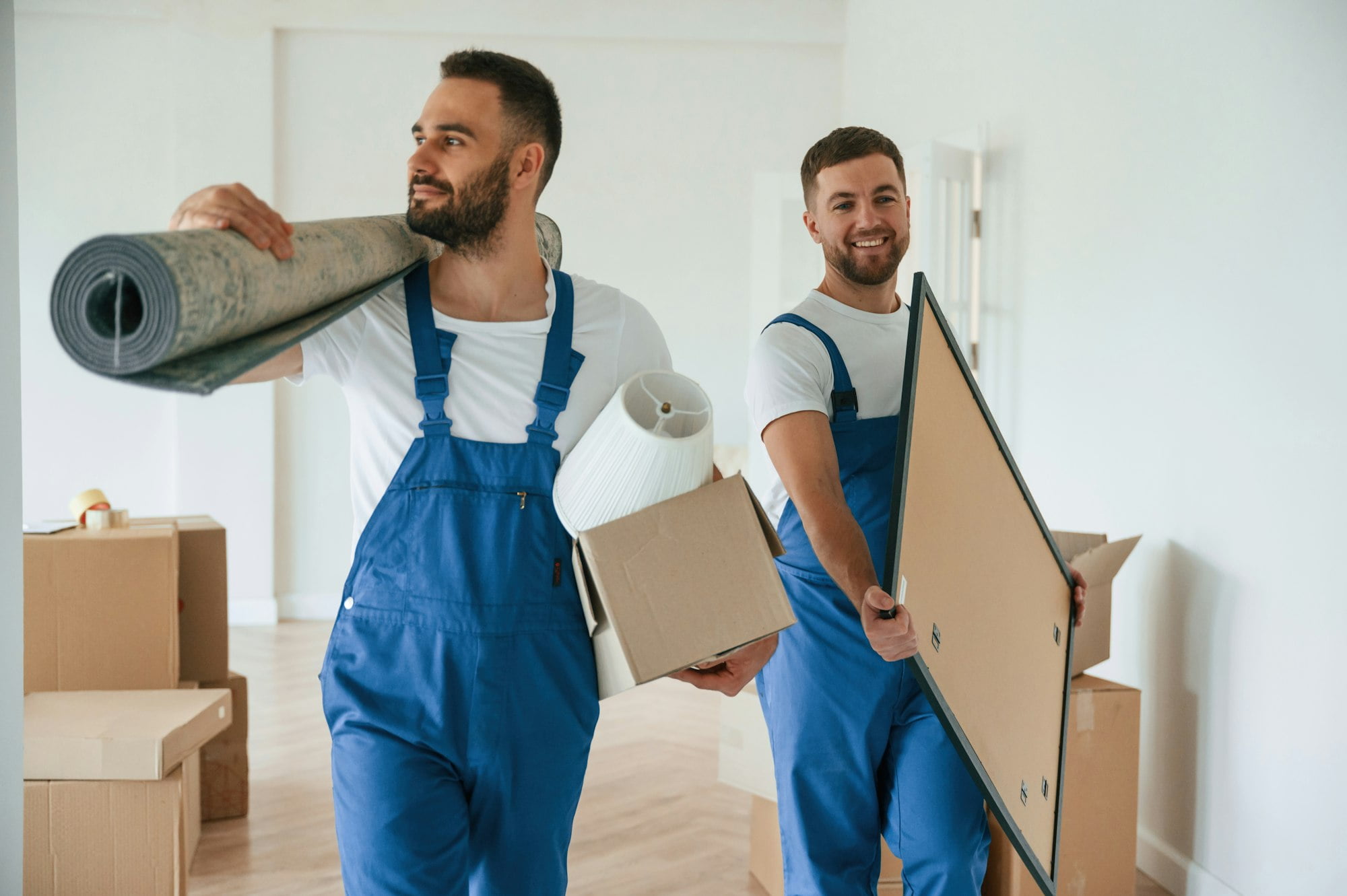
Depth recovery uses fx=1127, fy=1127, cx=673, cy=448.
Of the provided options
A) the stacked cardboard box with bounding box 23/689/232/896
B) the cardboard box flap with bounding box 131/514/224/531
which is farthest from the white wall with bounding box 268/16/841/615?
the stacked cardboard box with bounding box 23/689/232/896

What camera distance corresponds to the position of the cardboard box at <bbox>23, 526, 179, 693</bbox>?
9.92 feet

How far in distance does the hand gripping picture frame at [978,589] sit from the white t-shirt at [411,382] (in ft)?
1.45

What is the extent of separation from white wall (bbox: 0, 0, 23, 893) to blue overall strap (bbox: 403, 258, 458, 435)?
1.70ft

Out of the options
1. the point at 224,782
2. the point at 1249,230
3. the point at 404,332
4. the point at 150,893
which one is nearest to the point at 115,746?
the point at 150,893

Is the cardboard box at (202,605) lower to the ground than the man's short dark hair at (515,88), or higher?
lower

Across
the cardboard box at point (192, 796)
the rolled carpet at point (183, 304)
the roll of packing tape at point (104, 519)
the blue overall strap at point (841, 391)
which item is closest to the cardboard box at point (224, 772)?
the cardboard box at point (192, 796)

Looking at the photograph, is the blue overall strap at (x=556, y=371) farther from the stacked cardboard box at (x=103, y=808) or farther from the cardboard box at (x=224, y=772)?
the cardboard box at (x=224, y=772)

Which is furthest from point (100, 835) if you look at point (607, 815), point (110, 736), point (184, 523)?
point (607, 815)

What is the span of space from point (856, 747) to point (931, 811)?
15 cm

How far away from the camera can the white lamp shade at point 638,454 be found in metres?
1.41

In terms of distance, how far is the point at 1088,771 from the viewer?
9.34 ft

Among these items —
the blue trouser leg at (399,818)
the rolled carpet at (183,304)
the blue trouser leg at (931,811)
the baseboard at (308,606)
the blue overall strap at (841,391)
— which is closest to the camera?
the rolled carpet at (183,304)

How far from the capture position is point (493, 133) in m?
1.54

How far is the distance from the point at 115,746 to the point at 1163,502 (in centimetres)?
272
